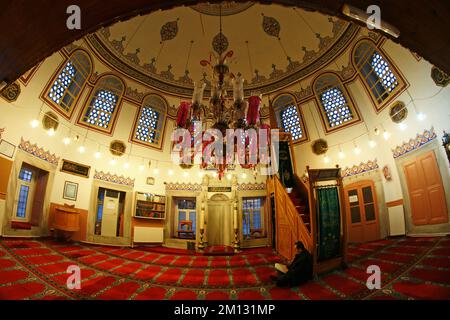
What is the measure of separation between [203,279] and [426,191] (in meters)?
6.40

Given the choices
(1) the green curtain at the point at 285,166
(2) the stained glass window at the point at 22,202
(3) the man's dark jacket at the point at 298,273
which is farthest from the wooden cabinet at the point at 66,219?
(1) the green curtain at the point at 285,166

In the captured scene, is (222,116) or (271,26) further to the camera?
(271,26)

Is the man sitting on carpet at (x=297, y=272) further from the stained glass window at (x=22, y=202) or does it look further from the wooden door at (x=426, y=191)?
the stained glass window at (x=22, y=202)

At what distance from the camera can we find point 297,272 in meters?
3.58

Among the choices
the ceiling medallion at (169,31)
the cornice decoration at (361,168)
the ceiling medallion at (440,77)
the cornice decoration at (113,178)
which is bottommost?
the cornice decoration at (113,178)

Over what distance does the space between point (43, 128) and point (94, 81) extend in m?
2.51

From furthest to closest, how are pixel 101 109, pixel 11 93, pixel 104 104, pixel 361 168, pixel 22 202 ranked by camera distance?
1. pixel 104 104
2. pixel 101 109
3. pixel 361 168
4. pixel 22 202
5. pixel 11 93

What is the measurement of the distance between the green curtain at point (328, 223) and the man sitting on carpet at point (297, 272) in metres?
0.49

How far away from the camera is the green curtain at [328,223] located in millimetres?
4137

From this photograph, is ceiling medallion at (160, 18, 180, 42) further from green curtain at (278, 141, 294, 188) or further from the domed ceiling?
green curtain at (278, 141, 294, 188)

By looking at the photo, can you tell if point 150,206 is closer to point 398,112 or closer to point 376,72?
point 398,112

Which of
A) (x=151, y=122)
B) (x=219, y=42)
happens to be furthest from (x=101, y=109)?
(x=219, y=42)

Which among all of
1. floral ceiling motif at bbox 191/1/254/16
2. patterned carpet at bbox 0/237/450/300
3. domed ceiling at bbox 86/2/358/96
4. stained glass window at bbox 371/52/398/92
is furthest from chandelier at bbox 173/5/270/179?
stained glass window at bbox 371/52/398/92

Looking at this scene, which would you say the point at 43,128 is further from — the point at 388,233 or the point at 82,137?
the point at 388,233
